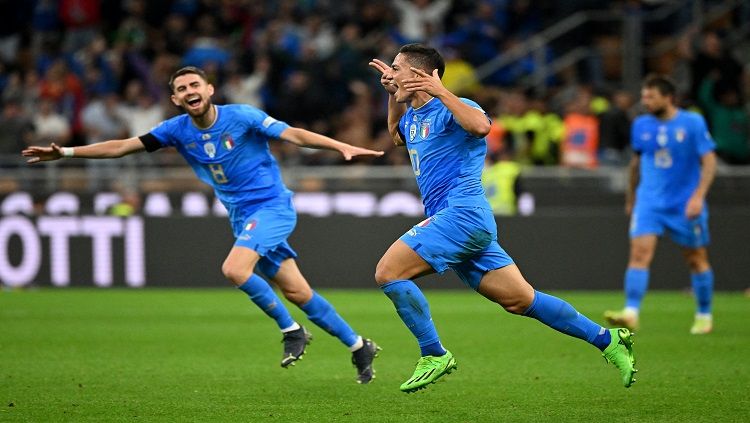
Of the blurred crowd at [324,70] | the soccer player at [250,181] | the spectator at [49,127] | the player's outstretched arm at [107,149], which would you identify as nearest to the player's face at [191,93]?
the soccer player at [250,181]

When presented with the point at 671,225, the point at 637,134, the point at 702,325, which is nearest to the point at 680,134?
the point at 637,134

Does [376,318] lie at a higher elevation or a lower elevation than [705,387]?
lower

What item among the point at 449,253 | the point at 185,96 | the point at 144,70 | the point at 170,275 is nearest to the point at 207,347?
the point at 185,96

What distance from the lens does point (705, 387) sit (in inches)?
303

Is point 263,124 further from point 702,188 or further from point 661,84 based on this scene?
point 702,188

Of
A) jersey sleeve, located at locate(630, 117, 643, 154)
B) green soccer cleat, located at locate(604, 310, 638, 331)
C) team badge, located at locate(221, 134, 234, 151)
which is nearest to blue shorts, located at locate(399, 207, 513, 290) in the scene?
team badge, located at locate(221, 134, 234, 151)

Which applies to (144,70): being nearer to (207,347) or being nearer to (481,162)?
(207,347)

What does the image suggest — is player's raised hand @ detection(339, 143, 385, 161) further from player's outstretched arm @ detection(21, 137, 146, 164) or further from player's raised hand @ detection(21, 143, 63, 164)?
player's raised hand @ detection(21, 143, 63, 164)

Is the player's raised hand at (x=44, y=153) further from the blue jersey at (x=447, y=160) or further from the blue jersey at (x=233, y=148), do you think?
the blue jersey at (x=447, y=160)

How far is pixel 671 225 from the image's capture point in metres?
10.8

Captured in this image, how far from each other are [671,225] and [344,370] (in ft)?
11.8

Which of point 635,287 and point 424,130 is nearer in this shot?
point 424,130

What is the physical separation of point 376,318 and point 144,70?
828 cm

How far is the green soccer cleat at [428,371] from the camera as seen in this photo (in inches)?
266
